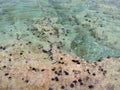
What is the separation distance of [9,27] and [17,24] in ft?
2.88

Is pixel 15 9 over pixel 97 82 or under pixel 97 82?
over

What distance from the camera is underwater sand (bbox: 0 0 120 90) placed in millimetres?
18516

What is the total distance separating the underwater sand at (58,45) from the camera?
60.7 feet

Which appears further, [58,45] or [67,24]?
[67,24]

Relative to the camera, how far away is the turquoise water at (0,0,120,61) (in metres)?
22.5

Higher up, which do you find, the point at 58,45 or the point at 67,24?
the point at 67,24

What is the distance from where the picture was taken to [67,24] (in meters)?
25.8

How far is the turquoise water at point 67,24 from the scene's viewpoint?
22.5 meters

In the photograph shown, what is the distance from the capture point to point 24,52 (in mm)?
21094

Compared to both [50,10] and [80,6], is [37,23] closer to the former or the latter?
[50,10]

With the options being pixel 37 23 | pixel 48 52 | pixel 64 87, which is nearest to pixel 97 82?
pixel 64 87

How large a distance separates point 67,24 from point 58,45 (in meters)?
4.08

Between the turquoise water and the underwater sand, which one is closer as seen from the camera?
the underwater sand

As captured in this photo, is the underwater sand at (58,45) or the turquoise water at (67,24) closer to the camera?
the underwater sand at (58,45)
